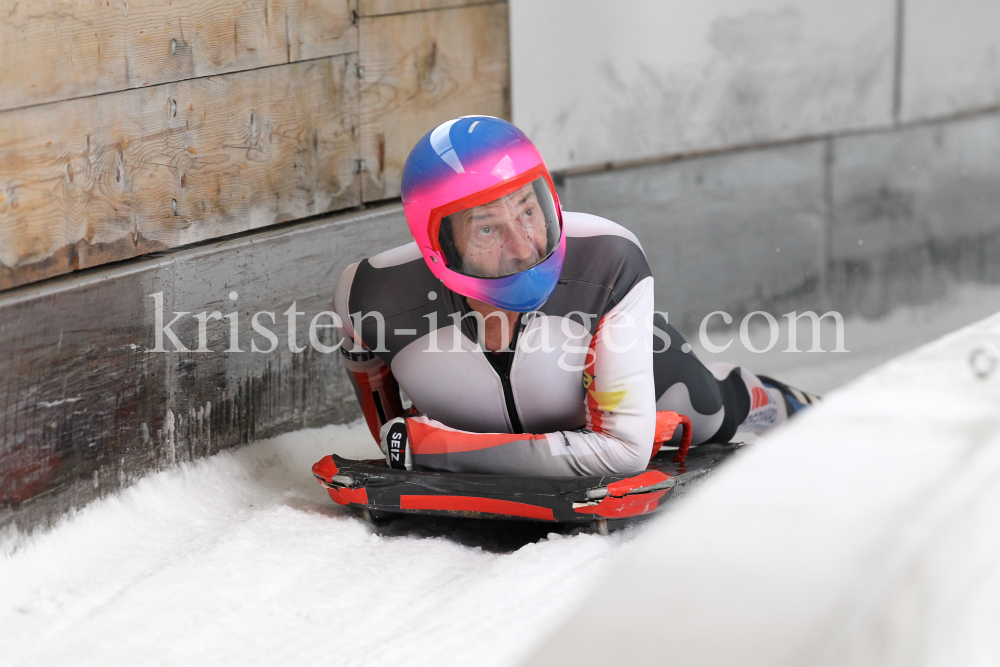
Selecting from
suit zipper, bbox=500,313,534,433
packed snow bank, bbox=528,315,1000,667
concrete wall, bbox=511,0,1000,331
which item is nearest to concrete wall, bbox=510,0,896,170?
concrete wall, bbox=511,0,1000,331

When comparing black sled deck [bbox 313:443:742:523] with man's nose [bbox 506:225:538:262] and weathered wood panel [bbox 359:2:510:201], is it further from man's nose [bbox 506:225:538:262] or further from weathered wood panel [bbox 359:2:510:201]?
weathered wood panel [bbox 359:2:510:201]

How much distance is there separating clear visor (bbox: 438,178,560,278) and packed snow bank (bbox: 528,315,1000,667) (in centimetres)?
100

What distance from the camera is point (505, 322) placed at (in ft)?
7.21

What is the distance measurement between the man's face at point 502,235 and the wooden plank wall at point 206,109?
84 cm

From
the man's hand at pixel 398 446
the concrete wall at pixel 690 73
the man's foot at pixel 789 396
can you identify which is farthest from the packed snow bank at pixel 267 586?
the concrete wall at pixel 690 73

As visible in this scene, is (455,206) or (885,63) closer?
(455,206)

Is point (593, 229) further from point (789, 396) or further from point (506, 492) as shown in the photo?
point (789, 396)

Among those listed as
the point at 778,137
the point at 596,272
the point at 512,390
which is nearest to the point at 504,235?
the point at 596,272

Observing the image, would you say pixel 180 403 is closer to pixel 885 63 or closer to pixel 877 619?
pixel 877 619

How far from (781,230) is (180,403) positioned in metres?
2.63

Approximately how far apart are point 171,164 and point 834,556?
1.99 metres

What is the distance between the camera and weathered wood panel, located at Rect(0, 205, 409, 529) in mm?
2156

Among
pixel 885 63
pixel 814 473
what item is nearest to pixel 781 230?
pixel 885 63

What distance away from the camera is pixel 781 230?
4.27m
